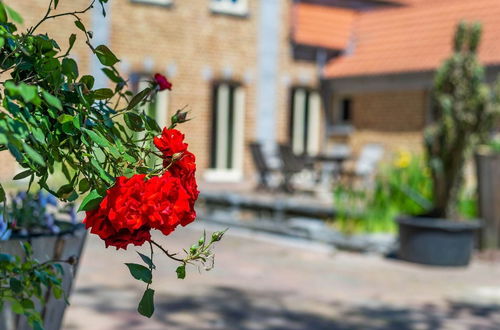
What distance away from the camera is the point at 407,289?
8.29m

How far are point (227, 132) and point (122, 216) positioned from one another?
1780cm

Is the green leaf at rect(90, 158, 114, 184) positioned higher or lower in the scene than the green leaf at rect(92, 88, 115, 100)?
lower

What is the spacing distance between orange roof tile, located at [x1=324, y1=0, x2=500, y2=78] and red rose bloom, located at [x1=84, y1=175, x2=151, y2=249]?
16384mm

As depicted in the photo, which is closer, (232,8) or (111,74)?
(111,74)

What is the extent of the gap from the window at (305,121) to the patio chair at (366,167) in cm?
259

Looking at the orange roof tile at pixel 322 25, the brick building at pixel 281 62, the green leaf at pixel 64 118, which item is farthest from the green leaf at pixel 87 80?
the orange roof tile at pixel 322 25

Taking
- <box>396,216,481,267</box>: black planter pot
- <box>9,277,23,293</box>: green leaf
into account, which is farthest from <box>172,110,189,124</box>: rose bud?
<box>396,216,481,267</box>: black planter pot

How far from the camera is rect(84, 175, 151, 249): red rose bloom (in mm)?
2221

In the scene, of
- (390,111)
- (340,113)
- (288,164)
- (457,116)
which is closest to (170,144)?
(457,116)

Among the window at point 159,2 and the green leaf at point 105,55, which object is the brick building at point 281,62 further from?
the green leaf at point 105,55

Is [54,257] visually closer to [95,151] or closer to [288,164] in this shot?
[95,151]

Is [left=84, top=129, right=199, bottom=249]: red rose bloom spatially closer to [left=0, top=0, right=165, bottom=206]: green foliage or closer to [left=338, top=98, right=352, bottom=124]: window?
[left=0, top=0, right=165, bottom=206]: green foliage

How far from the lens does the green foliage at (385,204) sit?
435 inches

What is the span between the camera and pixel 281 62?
20719 mm
